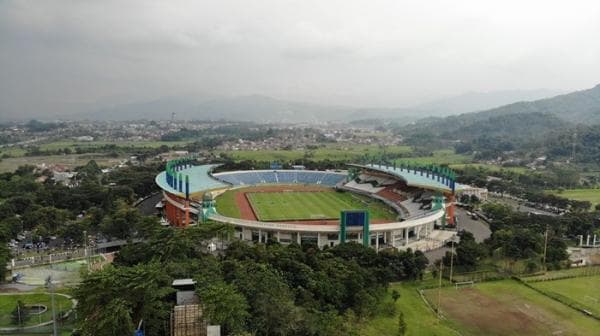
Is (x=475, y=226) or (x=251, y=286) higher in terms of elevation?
(x=251, y=286)

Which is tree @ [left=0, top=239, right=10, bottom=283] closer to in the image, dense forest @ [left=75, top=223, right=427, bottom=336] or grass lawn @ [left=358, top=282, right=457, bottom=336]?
dense forest @ [left=75, top=223, right=427, bottom=336]

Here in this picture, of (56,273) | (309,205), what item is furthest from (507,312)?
(309,205)

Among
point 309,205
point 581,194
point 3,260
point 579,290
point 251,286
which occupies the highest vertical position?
point 251,286

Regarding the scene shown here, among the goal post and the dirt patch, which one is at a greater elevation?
the goal post

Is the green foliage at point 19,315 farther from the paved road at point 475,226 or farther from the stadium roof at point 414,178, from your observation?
the stadium roof at point 414,178

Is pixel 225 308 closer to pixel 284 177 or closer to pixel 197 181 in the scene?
pixel 197 181

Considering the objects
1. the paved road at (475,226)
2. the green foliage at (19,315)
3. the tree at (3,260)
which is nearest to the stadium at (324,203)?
the paved road at (475,226)

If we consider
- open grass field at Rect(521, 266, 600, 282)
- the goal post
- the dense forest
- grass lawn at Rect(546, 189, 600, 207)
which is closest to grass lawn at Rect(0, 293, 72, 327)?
the dense forest
